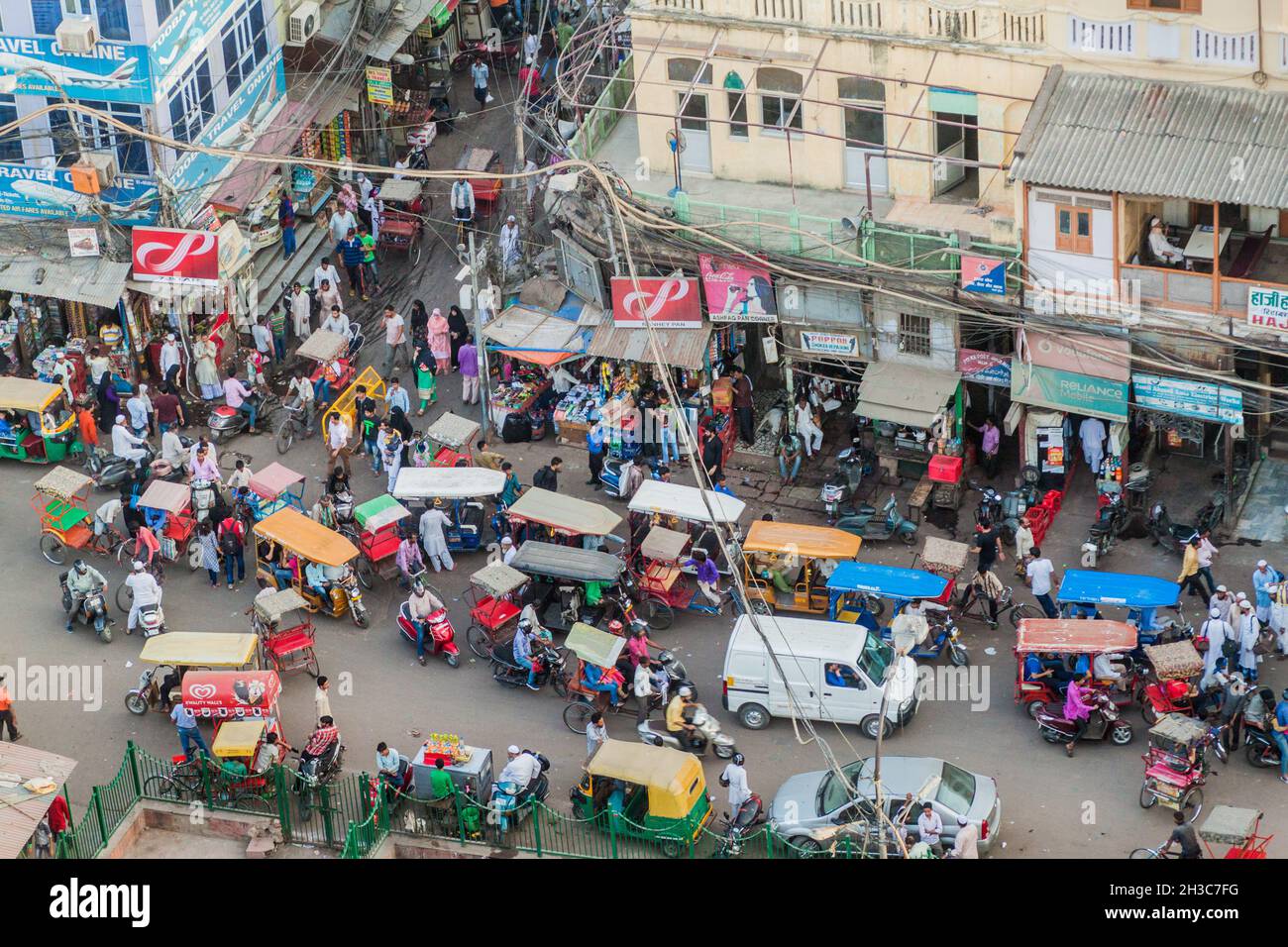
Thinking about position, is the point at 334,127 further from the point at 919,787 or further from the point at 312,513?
the point at 919,787

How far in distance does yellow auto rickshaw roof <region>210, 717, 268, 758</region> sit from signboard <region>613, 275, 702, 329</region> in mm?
12168

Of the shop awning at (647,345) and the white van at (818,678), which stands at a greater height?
the shop awning at (647,345)

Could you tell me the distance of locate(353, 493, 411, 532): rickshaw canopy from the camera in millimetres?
40969

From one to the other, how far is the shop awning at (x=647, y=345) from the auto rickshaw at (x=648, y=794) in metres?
11.3

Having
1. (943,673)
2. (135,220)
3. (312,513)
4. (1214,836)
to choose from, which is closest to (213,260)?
(135,220)

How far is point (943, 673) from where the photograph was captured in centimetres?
3806

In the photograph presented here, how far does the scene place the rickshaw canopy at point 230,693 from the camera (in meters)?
36.7

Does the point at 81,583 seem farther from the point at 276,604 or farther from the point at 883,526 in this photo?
the point at 883,526

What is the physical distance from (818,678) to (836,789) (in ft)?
9.40

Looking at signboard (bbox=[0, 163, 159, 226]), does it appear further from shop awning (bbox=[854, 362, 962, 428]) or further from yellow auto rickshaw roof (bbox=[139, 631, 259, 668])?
shop awning (bbox=[854, 362, 962, 428])

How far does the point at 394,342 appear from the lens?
48125 mm

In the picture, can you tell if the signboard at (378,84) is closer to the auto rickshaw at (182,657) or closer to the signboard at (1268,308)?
the auto rickshaw at (182,657)

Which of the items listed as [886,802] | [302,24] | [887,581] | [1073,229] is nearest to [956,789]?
[886,802]

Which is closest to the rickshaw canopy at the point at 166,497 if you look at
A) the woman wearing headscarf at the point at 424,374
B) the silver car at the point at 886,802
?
the woman wearing headscarf at the point at 424,374
